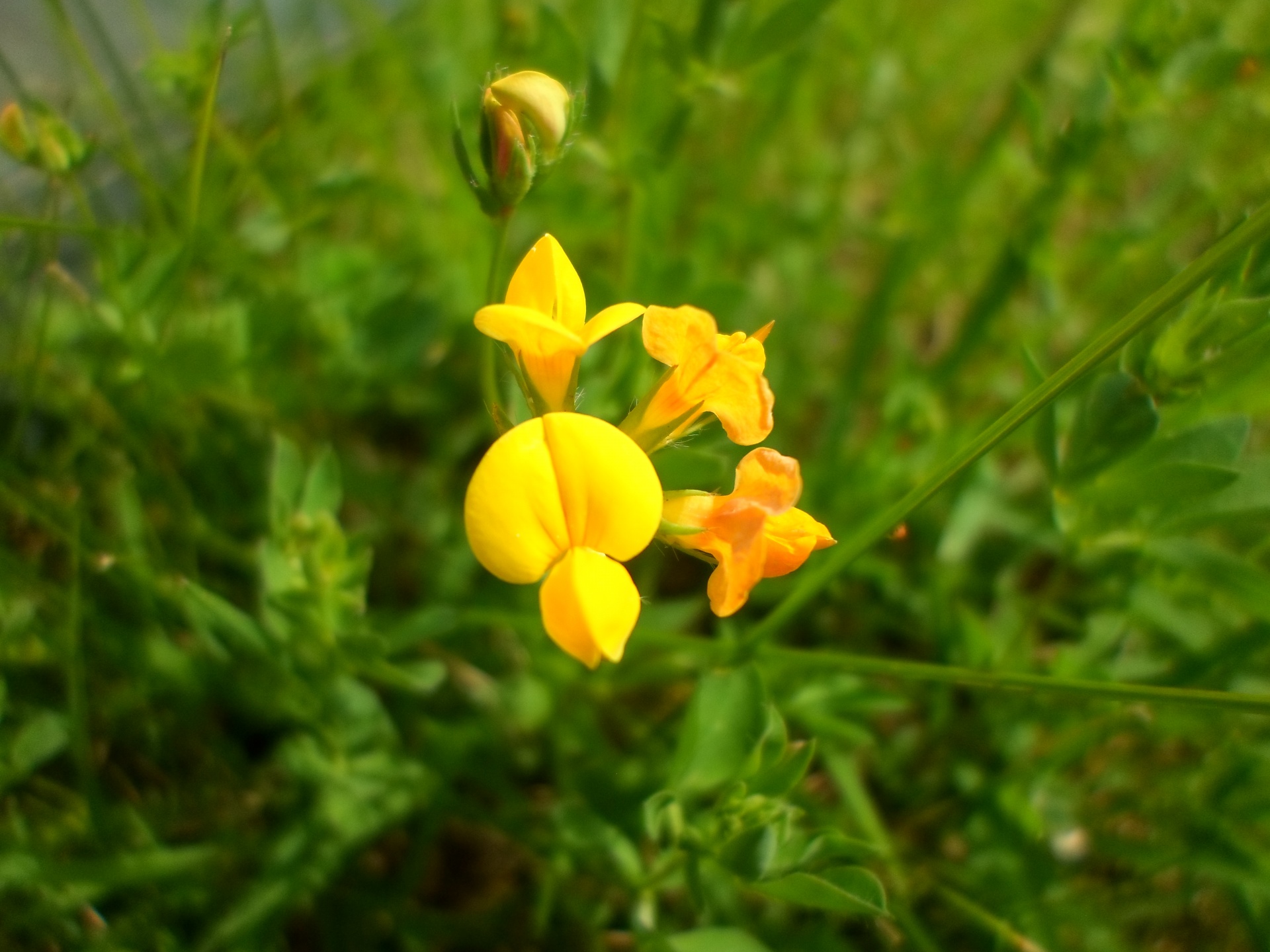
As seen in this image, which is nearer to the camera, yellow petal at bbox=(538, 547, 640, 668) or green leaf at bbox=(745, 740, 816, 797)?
yellow petal at bbox=(538, 547, 640, 668)

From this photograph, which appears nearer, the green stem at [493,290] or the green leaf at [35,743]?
the green stem at [493,290]

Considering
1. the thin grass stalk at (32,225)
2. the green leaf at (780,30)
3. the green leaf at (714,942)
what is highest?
the green leaf at (780,30)

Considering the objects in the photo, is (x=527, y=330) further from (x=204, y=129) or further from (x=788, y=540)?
(x=204, y=129)

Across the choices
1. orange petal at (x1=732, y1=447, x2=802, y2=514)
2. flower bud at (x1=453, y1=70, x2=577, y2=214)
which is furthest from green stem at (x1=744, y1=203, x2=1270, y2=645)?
flower bud at (x1=453, y1=70, x2=577, y2=214)

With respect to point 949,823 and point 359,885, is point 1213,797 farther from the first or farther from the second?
point 359,885

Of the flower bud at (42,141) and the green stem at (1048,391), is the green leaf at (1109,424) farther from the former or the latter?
the flower bud at (42,141)

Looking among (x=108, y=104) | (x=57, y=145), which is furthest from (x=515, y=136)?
(x=108, y=104)

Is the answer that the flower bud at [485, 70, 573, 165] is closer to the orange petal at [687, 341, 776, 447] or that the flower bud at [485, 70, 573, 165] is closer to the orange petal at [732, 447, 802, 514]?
the orange petal at [687, 341, 776, 447]

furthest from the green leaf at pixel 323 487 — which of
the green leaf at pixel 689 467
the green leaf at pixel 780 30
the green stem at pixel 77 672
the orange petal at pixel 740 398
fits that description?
the green leaf at pixel 780 30

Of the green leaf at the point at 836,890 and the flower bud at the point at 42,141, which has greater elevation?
the flower bud at the point at 42,141
